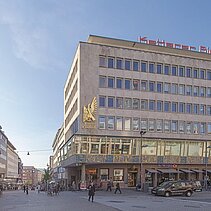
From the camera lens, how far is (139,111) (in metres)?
62.3

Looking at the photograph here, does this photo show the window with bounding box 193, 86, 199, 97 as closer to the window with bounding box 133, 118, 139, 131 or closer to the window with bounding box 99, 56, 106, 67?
the window with bounding box 133, 118, 139, 131

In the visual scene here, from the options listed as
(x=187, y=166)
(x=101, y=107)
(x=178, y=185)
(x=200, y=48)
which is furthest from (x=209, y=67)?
(x=178, y=185)

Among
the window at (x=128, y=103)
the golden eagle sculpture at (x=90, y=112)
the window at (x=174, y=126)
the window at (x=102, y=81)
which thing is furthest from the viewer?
the window at (x=174, y=126)

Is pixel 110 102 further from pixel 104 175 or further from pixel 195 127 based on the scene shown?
pixel 195 127

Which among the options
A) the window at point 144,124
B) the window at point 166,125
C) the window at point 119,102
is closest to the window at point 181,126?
the window at point 166,125

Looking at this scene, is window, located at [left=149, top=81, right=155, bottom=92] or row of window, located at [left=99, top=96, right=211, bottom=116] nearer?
row of window, located at [left=99, top=96, right=211, bottom=116]

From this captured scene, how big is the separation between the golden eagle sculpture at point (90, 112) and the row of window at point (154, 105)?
127cm

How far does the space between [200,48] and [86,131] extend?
2702cm

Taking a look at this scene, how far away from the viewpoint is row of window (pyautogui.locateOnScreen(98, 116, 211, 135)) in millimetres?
60281

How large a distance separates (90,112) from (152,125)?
1078 centimetres

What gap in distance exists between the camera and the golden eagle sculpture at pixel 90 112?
58.9m

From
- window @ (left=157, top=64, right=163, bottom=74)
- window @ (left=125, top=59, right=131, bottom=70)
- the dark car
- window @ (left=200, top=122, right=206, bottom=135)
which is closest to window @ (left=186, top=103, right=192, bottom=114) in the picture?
window @ (left=200, top=122, right=206, bottom=135)

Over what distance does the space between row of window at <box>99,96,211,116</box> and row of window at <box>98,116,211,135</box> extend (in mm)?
1810

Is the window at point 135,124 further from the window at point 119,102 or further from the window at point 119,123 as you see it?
the window at point 119,102
